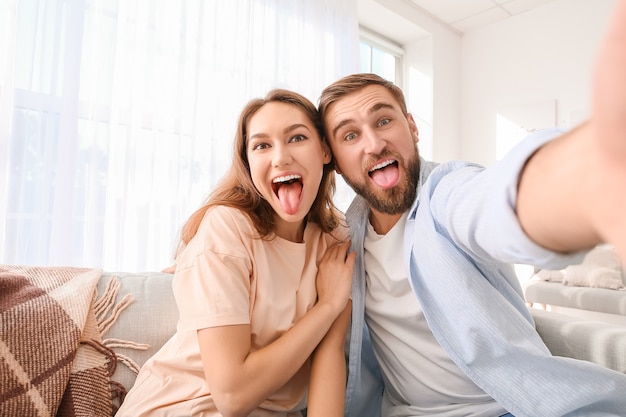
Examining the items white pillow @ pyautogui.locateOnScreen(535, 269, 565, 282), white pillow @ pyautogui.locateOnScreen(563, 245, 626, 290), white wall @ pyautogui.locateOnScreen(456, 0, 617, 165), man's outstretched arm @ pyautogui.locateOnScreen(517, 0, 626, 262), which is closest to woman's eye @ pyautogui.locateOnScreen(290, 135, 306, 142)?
man's outstretched arm @ pyautogui.locateOnScreen(517, 0, 626, 262)

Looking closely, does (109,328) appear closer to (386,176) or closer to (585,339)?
(386,176)

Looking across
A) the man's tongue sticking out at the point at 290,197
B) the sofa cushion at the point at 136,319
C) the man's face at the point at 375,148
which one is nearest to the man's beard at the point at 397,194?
the man's face at the point at 375,148

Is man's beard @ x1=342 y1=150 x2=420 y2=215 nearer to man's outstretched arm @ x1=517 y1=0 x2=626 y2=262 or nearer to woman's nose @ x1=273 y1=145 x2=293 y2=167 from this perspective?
woman's nose @ x1=273 y1=145 x2=293 y2=167

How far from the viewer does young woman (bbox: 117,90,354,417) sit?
0.77 m

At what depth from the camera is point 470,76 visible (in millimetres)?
4082

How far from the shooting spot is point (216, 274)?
810mm

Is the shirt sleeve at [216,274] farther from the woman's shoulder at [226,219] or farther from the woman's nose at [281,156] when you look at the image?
the woman's nose at [281,156]

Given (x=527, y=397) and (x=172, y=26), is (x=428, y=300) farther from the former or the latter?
(x=172, y=26)

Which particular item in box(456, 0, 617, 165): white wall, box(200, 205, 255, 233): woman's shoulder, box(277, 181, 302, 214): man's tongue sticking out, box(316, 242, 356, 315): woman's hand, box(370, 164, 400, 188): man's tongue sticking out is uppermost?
box(456, 0, 617, 165): white wall

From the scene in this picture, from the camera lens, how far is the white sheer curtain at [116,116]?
166cm

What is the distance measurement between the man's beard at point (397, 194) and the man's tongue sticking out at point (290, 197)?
A: 221 millimetres

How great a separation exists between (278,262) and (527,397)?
567 mm

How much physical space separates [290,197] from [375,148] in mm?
269

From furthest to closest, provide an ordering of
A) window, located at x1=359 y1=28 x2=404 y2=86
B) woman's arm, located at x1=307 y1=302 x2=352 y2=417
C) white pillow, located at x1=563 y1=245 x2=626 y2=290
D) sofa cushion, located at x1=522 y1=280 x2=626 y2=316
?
window, located at x1=359 y1=28 x2=404 y2=86 < white pillow, located at x1=563 y1=245 x2=626 y2=290 < sofa cushion, located at x1=522 y1=280 x2=626 y2=316 < woman's arm, located at x1=307 y1=302 x2=352 y2=417
